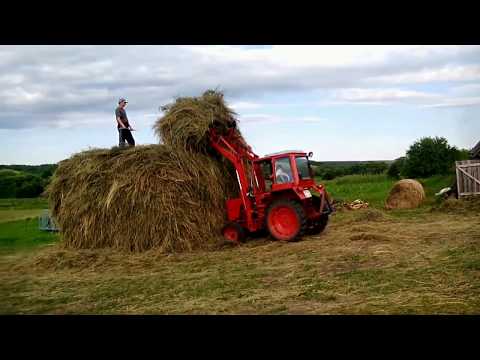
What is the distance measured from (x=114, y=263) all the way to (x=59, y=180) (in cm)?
289

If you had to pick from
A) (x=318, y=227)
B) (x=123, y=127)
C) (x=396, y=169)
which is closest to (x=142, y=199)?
(x=123, y=127)

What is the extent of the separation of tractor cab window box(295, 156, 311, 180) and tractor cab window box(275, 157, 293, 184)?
7.7 inches

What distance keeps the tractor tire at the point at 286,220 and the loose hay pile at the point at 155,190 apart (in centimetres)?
118

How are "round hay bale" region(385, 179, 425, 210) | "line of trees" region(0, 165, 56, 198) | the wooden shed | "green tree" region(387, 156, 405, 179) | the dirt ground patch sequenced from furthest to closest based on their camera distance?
"green tree" region(387, 156, 405, 179) < "round hay bale" region(385, 179, 425, 210) < the wooden shed < "line of trees" region(0, 165, 56, 198) < the dirt ground patch

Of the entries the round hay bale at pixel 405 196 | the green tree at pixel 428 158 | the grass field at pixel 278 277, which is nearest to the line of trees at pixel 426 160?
the green tree at pixel 428 158

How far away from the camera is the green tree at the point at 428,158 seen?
31641 mm

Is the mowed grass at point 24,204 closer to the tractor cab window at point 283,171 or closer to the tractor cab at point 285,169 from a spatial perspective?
the tractor cab at point 285,169

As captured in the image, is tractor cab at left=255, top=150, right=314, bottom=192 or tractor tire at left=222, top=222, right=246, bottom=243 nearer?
tractor cab at left=255, top=150, right=314, bottom=192

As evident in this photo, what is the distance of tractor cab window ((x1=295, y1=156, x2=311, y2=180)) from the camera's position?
9.74 metres

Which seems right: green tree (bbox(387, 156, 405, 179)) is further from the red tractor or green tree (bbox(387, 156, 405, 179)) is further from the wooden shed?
the red tractor

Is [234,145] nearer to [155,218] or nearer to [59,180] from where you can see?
[155,218]

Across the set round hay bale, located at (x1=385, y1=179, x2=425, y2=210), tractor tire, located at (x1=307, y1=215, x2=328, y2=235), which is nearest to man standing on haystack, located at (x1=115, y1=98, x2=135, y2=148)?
tractor tire, located at (x1=307, y1=215, x2=328, y2=235)

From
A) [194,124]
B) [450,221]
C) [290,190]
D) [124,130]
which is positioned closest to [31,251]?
[124,130]

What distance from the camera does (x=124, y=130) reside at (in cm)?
1055
